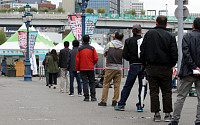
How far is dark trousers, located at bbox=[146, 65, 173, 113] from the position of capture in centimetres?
820

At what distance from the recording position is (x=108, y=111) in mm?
10195

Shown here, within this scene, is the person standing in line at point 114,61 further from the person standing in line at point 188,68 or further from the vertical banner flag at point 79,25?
the vertical banner flag at point 79,25

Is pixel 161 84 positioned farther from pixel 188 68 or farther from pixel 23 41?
pixel 23 41

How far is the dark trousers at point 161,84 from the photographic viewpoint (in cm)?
820

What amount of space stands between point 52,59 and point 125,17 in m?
67.3

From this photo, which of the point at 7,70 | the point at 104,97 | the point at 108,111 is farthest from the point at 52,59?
the point at 7,70

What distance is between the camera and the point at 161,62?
8.19 m

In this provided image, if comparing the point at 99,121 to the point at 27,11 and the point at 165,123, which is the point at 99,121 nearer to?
the point at 165,123

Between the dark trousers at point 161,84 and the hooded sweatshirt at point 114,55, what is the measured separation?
2995 millimetres

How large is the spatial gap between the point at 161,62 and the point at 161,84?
15.9 inches

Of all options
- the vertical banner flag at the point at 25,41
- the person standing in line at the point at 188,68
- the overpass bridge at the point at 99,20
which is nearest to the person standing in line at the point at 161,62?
the person standing in line at the point at 188,68

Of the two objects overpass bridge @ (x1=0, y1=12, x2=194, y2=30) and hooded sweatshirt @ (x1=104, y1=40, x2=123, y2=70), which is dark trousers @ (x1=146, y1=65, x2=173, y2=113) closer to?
hooded sweatshirt @ (x1=104, y1=40, x2=123, y2=70)

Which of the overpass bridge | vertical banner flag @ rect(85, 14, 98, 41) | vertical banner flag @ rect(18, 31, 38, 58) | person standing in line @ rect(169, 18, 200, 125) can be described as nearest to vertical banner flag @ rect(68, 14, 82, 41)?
vertical banner flag @ rect(85, 14, 98, 41)

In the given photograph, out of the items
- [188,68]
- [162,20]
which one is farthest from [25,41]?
[188,68]
